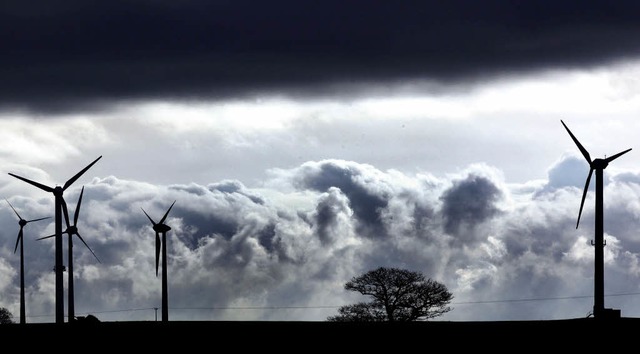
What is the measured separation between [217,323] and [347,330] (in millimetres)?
10464

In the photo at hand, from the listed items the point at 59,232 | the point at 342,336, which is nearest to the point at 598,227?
the point at 342,336

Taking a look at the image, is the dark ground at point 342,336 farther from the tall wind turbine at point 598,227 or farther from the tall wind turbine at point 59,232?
the tall wind turbine at point 59,232

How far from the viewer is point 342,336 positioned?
88938 millimetres

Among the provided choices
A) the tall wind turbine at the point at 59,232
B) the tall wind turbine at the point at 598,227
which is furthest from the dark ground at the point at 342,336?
the tall wind turbine at the point at 59,232

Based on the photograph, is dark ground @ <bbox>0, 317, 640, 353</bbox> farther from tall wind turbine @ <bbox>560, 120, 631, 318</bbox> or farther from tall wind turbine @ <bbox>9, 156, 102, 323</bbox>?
tall wind turbine @ <bbox>9, 156, 102, 323</bbox>

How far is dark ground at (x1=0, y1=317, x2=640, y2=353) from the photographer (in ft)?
279

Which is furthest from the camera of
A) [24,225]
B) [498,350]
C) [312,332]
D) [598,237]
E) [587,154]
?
[24,225]

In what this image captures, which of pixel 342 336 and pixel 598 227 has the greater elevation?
pixel 598 227

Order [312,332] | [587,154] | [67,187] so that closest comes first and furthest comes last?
[312,332], [587,154], [67,187]

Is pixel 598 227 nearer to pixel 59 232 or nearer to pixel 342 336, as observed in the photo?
pixel 342 336

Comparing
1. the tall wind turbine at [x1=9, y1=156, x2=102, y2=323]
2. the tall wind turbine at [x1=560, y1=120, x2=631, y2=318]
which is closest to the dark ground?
the tall wind turbine at [x1=560, y1=120, x2=631, y2=318]

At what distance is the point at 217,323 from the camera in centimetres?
9569

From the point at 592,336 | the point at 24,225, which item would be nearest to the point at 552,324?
the point at 592,336

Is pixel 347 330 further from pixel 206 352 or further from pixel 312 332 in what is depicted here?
pixel 206 352
